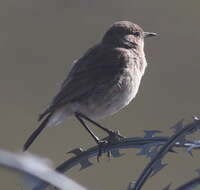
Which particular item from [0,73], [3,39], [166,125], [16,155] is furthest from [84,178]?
[16,155]

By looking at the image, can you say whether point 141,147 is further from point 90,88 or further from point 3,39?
point 3,39

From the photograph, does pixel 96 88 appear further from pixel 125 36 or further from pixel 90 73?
pixel 125 36

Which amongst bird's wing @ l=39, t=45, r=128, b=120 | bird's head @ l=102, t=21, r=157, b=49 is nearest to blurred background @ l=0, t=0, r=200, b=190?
Answer: bird's head @ l=102, t=21, r=157, b=49

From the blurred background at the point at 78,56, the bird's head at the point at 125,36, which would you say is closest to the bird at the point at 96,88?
Answer: the bird's head at the point at 125,36

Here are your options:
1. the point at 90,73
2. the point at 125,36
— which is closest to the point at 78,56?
the point at 125,36

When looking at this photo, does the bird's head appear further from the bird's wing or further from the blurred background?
the blurred background
